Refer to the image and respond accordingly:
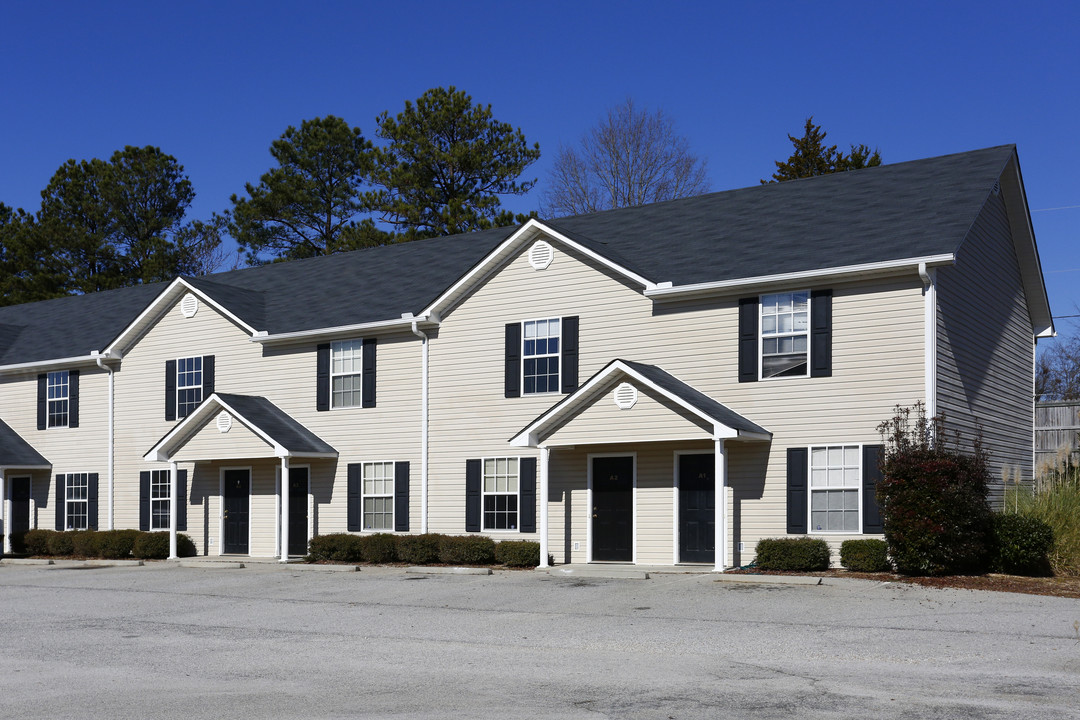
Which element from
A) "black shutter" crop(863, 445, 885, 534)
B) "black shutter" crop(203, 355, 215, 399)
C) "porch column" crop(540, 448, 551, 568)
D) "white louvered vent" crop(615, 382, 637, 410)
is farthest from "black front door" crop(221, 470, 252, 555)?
"black shutter" crop(863, 445, 885, 534)

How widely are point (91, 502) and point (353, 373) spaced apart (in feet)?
32.0

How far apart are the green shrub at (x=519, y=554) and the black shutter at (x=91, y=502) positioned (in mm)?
13869

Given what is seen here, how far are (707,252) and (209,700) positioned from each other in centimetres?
1549

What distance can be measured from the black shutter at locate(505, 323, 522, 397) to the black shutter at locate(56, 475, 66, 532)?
49.8 ft

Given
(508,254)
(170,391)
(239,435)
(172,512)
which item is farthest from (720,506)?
(170,391)

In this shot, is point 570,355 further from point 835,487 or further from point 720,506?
point 835,487

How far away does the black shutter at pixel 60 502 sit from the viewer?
32156mm

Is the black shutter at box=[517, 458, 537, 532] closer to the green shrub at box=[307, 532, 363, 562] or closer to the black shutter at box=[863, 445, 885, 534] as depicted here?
the green shrub at box=[307, 532, 363, 562]

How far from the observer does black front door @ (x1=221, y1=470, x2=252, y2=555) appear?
2817cm

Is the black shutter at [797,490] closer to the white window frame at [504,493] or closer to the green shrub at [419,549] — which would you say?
the white window frame at [504,493]

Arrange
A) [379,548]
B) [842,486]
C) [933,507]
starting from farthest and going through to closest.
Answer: [379,548]
[842,486]
[933,507]

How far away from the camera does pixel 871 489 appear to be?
66.0 ft

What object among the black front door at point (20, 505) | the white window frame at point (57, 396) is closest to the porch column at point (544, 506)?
the white window frame at point (57, 396)

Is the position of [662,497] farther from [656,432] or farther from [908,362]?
[908,362]
